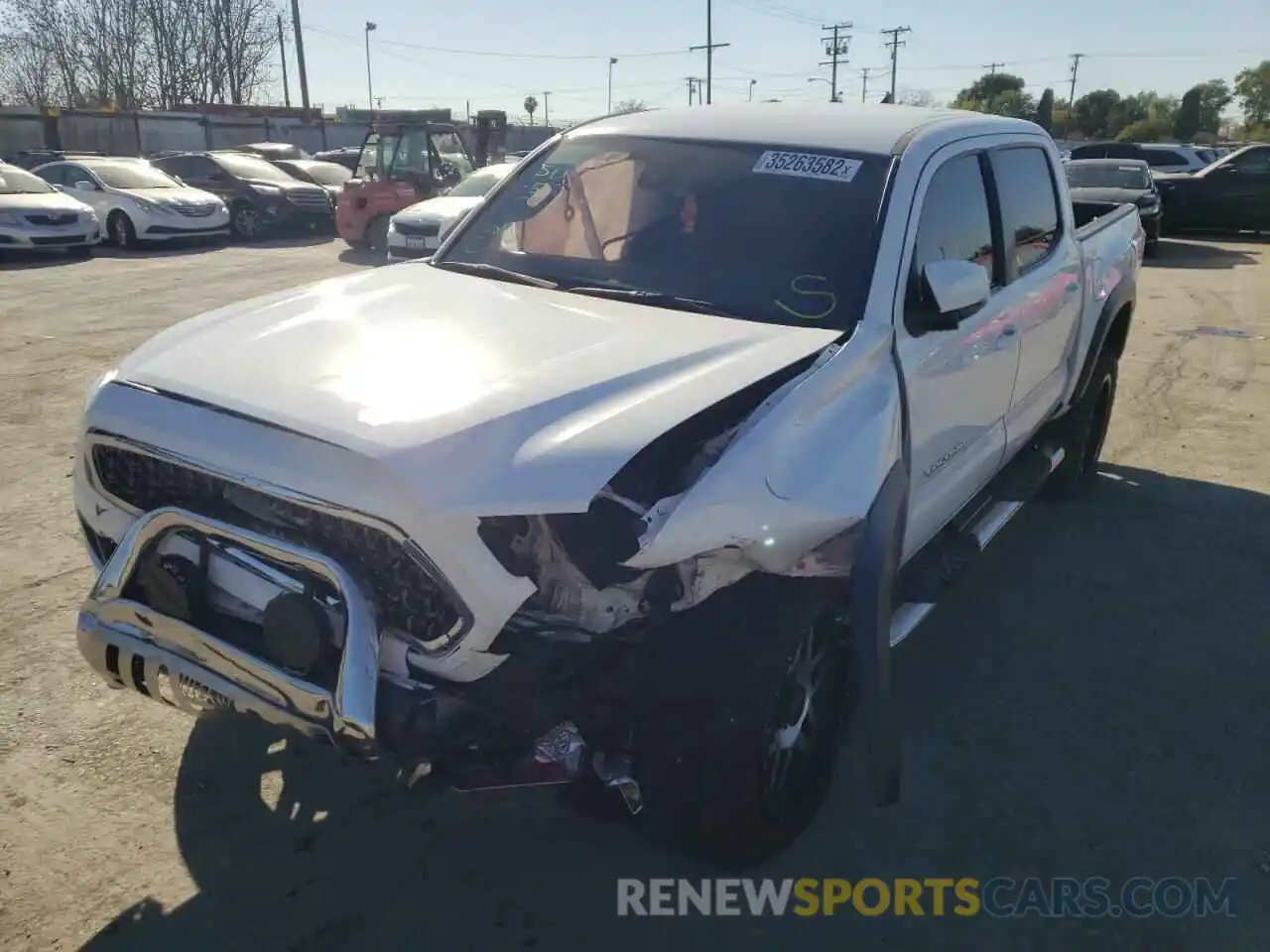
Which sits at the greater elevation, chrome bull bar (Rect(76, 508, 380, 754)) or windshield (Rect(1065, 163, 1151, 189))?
windshield (Rect(1065, 163, 1151, 189))

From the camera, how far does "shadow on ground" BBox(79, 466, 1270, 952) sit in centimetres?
264

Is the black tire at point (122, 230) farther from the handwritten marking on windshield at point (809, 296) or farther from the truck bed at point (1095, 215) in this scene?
the handwritten marking on windshield at point (809, 296)

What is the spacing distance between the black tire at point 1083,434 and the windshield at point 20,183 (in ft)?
51.4

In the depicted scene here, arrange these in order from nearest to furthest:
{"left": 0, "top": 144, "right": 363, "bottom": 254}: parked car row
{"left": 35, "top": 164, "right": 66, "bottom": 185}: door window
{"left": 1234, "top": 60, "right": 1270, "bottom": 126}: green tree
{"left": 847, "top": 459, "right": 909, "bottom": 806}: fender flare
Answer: {"left": 847, "top": 459, "right": 909, "bottom": 806}: fender flare, {"left": 0, "top": 144, "right": 363, "bottom": 254}: parked car row, {"left": 35, "top": 164, "right": 66, "bottom": 185}: door window, {"left": 1234, "top": 60, "right": 1270, "bottom": 126}: green tree

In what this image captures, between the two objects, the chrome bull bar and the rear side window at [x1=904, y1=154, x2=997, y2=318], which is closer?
the chrome bull bar

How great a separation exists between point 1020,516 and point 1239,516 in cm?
115

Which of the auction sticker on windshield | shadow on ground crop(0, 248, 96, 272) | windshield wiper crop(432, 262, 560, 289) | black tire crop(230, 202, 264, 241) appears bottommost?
shadow on ground crop(0, 248, 96, 272)

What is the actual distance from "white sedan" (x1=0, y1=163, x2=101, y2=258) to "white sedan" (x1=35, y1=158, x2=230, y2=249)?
2.39 ft

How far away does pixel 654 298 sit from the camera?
3.34 m

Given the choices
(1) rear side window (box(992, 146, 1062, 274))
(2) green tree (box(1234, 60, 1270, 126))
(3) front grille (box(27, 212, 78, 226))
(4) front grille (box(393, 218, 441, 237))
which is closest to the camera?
(1) rear side window (box(992, 146, 1062, 274))

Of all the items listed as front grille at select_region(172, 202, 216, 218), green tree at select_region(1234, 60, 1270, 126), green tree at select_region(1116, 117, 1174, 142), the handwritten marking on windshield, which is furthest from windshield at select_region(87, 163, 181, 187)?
green tree at select_region(1234, 60, 1270, 126)

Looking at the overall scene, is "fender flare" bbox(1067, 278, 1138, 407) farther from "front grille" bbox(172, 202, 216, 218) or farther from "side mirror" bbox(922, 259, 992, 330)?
"front grille" bbox(172, 202, 216, 218)

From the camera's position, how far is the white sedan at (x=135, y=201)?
16766 millimetres

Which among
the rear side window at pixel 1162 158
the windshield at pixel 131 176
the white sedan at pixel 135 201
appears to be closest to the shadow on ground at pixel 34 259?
the white sedan at pixel 135 201
